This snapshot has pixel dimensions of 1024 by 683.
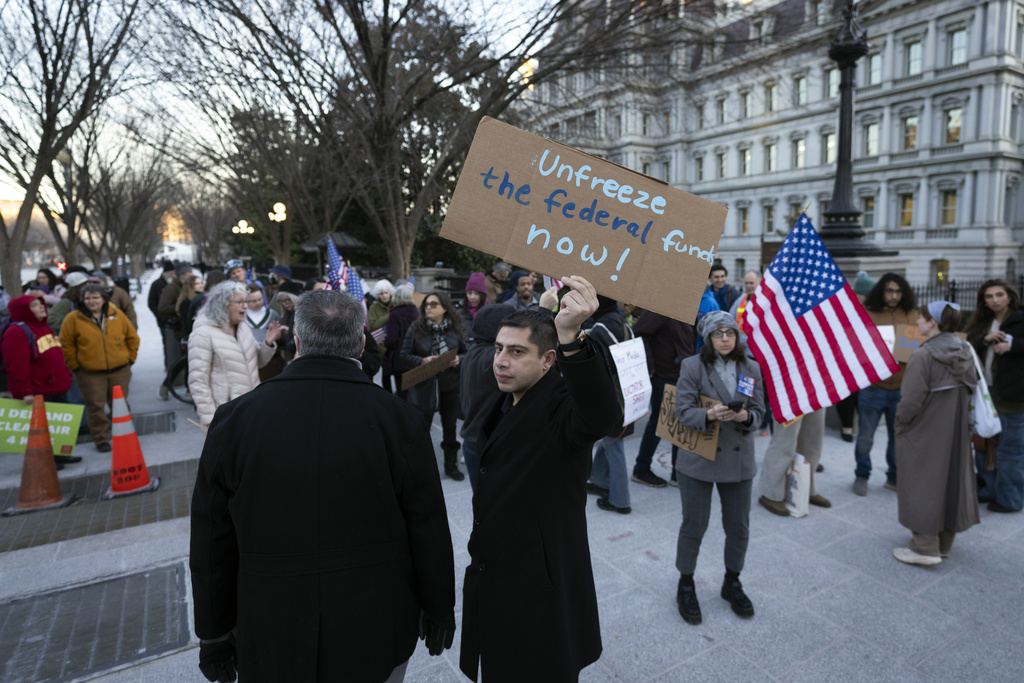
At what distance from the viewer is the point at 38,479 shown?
5.37 meters

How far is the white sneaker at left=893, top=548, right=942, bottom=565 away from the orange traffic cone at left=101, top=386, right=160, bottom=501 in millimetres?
6395

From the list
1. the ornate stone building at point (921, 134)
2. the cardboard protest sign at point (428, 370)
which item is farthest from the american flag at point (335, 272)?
the ornate stone building at point (921, 134)

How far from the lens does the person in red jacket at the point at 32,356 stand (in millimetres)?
6016

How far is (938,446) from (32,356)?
8.11 m

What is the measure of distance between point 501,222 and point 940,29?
45.6m

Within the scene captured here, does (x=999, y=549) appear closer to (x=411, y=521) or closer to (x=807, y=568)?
(x=807, y=568)

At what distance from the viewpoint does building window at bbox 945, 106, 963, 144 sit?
3600 centimetres

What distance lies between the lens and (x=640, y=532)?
4.83 m

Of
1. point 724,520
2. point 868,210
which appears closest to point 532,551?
point 724,520

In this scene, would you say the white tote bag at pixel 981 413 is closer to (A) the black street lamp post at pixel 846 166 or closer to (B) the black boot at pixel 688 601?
(B) the black boot at pixel 688 601

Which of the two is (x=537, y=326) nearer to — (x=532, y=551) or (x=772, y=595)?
(x=532, y=551)

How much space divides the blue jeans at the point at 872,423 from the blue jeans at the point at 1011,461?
80 centimetres

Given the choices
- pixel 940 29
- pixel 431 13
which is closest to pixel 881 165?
pixel 940 29

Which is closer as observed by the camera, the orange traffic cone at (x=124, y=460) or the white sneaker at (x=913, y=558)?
the white sneaker at (x=913, y=558)
